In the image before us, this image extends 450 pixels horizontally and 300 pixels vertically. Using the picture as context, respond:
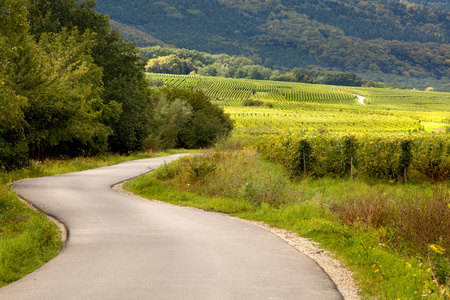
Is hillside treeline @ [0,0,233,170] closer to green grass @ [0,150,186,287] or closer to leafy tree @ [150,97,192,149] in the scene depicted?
leafy tree @ [150,97,192,149]

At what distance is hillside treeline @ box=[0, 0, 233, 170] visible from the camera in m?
19.2

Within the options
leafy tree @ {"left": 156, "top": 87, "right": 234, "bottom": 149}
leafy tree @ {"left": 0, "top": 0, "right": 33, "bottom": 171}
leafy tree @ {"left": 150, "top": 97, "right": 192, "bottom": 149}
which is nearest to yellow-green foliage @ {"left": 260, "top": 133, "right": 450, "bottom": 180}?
leafy tree @ {"left": 0, "top": 0, "right": 33, "bottom": 171}

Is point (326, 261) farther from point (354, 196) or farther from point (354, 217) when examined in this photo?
point (354, 196)

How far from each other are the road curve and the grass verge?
90 centimetres

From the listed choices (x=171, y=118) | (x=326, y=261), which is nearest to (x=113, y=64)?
(x=171, y=118)

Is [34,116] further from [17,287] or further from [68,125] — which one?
[17,287]

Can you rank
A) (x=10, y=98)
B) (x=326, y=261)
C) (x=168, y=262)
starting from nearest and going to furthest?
(x=168, y=262), (x=326, y=261), (x=10, y=98)

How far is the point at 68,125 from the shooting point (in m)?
26.5

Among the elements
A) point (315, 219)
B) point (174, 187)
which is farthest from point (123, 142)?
point (315, 219)

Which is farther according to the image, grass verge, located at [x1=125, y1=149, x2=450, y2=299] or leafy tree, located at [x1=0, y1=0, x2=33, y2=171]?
leafy tree, located at [x1=0, y1=0, x2=33, y2=171]

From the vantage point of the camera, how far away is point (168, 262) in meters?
8.51

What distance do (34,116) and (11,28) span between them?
376 inches

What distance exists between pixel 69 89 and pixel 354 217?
21472 millimetres

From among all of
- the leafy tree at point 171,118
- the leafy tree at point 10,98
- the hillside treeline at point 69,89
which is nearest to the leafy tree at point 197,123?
the leafy tree at point 171,118
